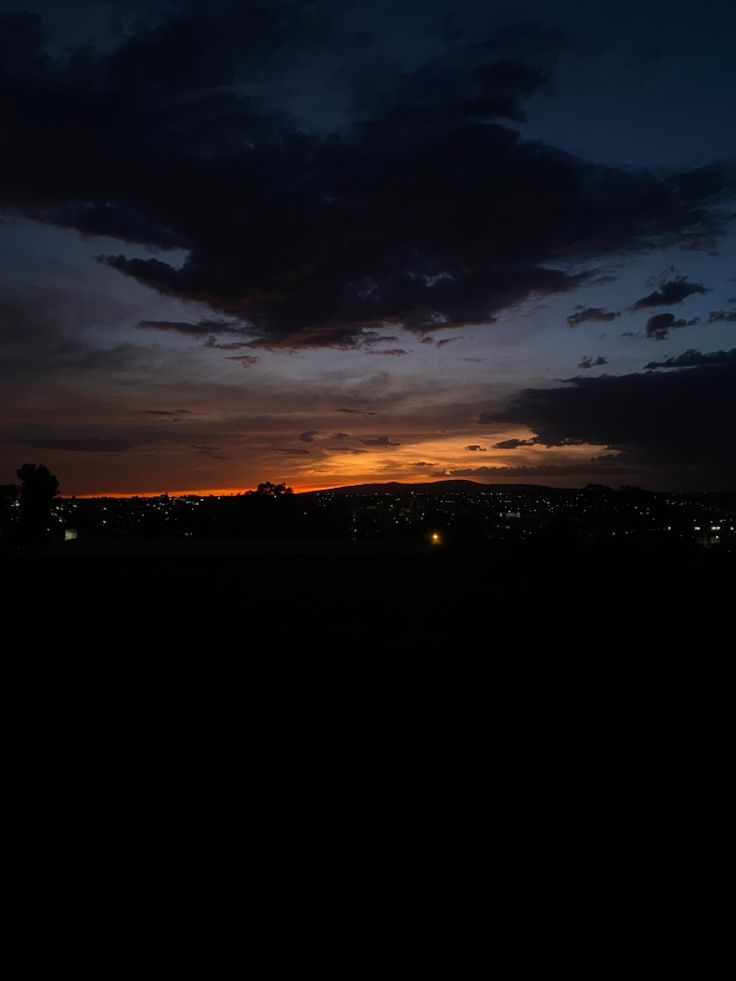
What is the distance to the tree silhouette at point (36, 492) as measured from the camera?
4944 centimetres

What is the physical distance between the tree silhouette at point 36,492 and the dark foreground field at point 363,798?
141ft

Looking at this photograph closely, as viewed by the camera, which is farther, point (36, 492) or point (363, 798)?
point (36, 492)

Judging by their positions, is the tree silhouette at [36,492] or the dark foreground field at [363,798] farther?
the tree silhouette at [36,492]

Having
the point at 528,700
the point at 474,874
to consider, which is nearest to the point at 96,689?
the point at 528,700

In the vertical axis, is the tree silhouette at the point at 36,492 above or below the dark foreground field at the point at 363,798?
above

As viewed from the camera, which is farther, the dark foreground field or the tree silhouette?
the tree silhouette

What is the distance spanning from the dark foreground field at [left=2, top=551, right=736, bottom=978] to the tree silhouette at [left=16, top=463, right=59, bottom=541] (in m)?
43.1

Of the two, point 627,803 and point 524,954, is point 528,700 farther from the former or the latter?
point 524,954

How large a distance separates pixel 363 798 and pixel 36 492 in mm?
51367

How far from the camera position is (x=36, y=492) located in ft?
164

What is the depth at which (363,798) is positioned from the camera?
456 cm

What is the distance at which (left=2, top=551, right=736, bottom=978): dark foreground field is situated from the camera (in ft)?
10.5

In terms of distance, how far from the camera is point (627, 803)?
450cm

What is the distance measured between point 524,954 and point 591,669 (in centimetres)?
555
